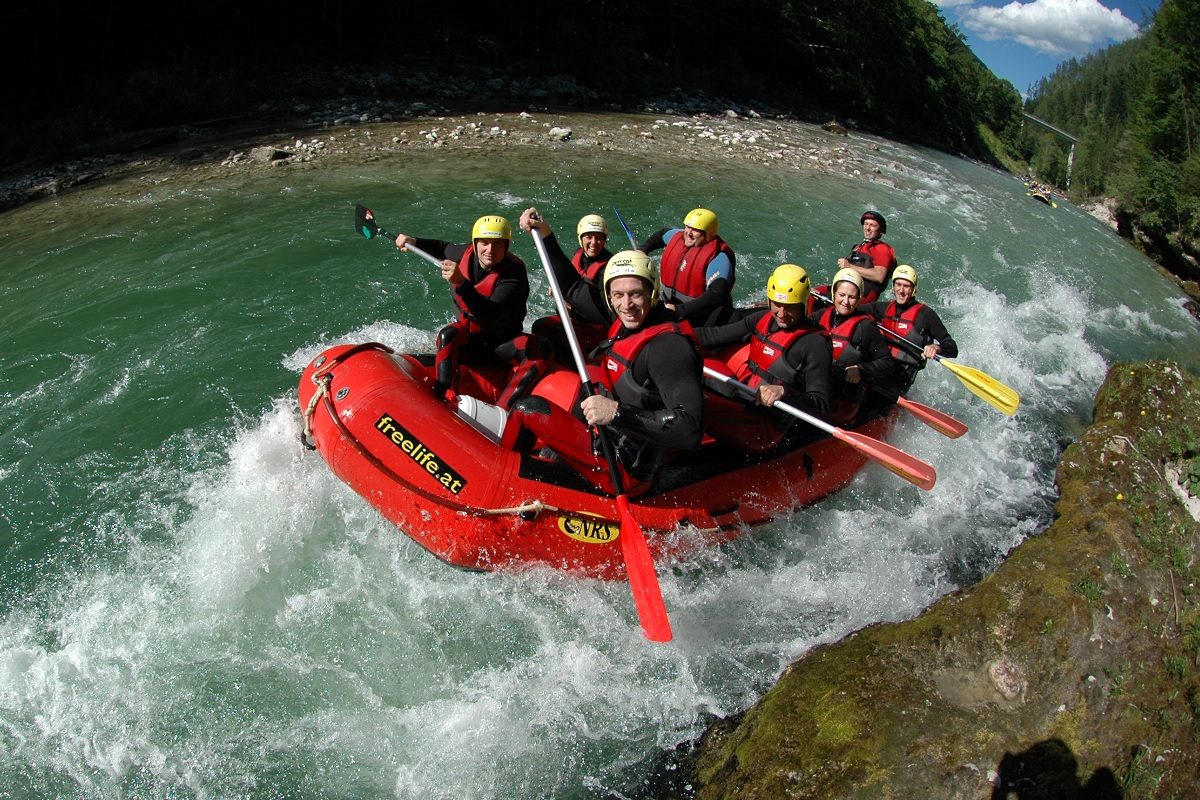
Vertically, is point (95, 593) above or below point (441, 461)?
below

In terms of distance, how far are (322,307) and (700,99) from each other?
1869 centimetres

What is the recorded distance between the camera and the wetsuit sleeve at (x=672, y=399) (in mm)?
3723

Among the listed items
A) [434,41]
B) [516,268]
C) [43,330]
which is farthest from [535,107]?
[516,268]

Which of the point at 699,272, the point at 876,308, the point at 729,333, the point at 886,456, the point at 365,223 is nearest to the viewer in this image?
the point at 886,456

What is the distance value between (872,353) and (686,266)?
1734 millimetres

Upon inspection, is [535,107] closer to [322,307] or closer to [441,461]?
[322,307]

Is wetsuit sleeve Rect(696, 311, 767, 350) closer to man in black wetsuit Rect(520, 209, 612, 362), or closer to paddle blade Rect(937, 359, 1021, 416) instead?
man in black wetsuit Rect(520, 209, 612, 362)

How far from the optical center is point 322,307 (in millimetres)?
8211

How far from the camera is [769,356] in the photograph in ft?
17.4

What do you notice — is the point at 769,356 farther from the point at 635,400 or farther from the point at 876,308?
the point at 876,308

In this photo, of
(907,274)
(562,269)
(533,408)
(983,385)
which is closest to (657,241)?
(562,269)

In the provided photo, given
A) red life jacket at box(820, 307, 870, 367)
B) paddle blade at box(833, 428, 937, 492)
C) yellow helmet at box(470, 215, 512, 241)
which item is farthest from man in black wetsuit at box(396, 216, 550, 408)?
red life jacket at box(820, 307, 870, 367)

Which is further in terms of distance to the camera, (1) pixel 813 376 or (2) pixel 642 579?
(1) pixel 813 376

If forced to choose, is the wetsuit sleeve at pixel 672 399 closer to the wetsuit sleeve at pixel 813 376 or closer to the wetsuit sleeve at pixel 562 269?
the wetsuit sleeve at pixel 813 376
